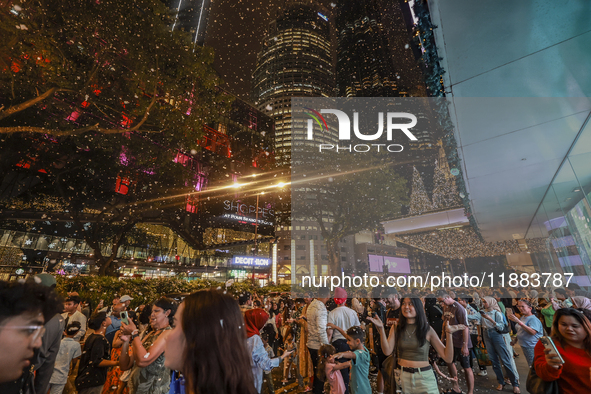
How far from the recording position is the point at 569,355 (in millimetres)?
2303

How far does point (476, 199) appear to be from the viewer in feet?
29.1

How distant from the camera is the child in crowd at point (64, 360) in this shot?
3527 mm

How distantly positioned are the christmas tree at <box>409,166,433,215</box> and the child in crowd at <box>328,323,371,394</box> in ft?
47.3

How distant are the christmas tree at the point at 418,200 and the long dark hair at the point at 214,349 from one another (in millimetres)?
17010

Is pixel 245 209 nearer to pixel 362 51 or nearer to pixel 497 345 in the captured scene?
pixel 497 345

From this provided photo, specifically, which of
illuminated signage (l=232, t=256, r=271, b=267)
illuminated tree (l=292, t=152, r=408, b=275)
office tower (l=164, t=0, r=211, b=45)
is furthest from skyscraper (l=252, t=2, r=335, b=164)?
illuminated tree (l=292, t=152, r=408, b=275)

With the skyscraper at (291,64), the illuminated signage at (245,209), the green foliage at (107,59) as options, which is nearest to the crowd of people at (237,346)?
the green foliage at (107,59)

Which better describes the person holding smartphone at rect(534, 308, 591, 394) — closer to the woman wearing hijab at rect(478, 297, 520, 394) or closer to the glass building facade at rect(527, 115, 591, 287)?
the woman wearing hijab at rect(478, 297, 520, 394)

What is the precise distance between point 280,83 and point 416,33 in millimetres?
100998

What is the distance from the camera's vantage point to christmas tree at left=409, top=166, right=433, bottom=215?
1695cm

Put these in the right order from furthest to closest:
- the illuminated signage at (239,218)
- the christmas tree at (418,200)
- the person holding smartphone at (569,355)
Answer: the illuminated signage at (239,218) < the christmas tree at (418,200) < the person holding smartphone at (569,355)

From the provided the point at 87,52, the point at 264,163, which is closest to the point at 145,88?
the point at 87,52

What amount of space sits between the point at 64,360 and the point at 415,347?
4730 mm

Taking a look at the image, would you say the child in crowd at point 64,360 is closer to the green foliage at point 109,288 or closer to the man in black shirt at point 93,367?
the man in black shirt at point 93,367
